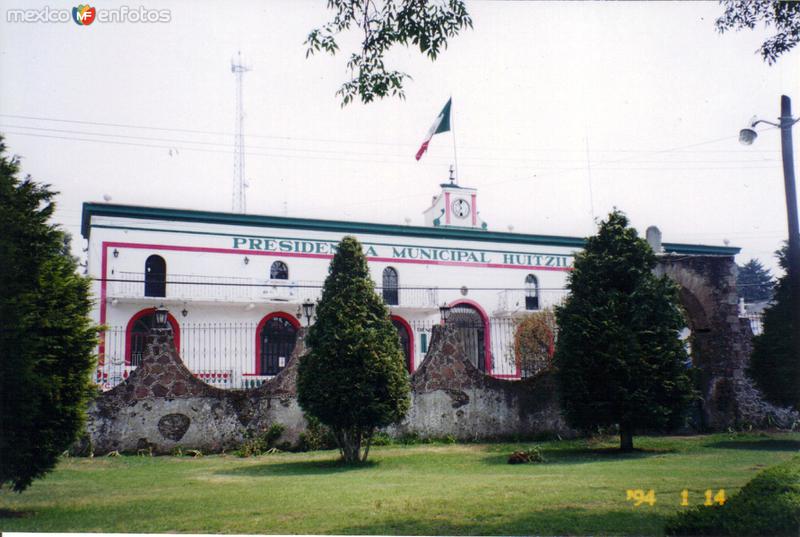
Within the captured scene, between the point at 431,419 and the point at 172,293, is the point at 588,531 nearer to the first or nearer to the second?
the point at 431,419

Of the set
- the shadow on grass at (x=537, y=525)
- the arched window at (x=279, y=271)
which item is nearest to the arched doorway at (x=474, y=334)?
the arched window at (x=279, y=271)

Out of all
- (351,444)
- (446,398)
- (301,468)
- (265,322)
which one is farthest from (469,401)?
(265,322)

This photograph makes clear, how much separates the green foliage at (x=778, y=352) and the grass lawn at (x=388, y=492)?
965 mm

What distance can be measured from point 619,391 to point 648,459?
3.91 ft

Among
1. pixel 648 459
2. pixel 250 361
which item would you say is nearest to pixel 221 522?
pixel 648 459

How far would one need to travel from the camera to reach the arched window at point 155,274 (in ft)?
73.9

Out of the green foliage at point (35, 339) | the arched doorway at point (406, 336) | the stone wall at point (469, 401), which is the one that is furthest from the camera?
the arched doorway at point (406, 336)

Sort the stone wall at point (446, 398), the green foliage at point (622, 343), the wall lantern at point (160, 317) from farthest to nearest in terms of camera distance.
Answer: the wall lantern at point (160, 317), the stone wall at point (446, 398), the green foliage at point (622, 343)

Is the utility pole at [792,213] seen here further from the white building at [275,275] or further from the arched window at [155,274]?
the arched window at [155,274]

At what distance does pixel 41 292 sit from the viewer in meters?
7.60

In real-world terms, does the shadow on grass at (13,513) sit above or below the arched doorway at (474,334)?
below

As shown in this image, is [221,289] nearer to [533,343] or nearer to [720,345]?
[533,343]

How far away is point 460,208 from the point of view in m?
28.3

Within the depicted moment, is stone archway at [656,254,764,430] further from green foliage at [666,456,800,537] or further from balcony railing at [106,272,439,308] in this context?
balcony railing at [106,272,439,308]
